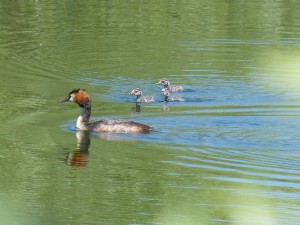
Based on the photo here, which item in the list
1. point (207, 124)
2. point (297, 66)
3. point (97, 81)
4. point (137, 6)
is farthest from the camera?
point (137, 6)

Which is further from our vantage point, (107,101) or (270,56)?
(270,56)

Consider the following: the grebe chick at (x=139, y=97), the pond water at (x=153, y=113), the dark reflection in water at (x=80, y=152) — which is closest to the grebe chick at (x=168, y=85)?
the pond water at (x=153, y=113)

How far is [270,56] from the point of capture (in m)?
18.7

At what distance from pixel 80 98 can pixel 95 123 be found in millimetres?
599

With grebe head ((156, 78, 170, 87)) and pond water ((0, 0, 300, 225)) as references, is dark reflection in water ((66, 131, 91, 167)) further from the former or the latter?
grebe head ((156, 78, 170, 87))

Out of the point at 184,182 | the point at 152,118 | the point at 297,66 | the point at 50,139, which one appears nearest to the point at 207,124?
the point at 152,118

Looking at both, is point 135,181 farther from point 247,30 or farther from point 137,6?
point 137,6

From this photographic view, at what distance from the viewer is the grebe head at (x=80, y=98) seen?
1404 cm

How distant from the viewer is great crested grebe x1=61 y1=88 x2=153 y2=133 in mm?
13070

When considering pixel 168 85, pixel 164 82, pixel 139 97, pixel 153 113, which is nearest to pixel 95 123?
pixel 153 113

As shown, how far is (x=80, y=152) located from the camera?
1233 cm

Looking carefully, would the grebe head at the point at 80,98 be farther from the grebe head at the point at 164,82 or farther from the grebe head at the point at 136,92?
the grebe head at the point at 164,82

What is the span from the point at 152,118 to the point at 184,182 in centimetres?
335

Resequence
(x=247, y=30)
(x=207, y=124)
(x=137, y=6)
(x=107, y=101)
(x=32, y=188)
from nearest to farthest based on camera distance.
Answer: (x=32, y=188) < (x=207, y=124) < (x=107, y=101) < (x=247, y=30) < (x=137, y=6)
